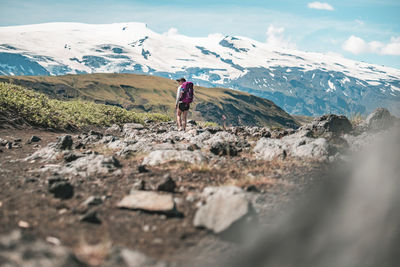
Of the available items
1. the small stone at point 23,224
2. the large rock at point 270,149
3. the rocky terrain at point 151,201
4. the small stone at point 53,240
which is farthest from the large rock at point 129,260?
the large rock at point 270,149

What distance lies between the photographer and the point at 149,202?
19.9ft


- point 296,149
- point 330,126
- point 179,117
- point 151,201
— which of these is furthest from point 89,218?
point 330,126

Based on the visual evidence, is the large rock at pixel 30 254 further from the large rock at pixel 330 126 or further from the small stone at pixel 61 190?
the large rock at pixel 330 126

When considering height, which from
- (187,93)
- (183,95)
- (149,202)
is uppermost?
(187,93)

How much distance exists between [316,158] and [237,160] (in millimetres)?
2558

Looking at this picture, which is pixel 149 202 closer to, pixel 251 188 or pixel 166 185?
pixel 166 185

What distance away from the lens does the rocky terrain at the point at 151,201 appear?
4234mm

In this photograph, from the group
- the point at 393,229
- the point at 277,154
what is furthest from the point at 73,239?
the point at 277,154

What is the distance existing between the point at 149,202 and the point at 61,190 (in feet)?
7.49

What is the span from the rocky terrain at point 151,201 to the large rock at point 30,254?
1 centimetres

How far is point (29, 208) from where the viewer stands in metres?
6.11

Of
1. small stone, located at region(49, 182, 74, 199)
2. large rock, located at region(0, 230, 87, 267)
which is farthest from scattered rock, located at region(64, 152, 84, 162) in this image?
large rock, located at region(0, 230, 87, 267)

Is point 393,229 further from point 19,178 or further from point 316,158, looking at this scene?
point 19,178

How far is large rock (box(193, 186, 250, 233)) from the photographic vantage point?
5.07 metres
